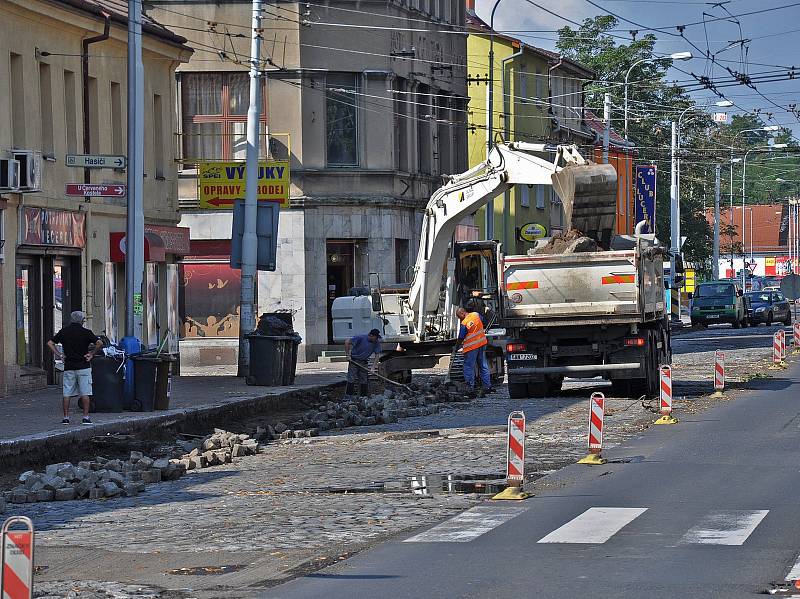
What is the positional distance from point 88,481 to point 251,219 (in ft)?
50.1

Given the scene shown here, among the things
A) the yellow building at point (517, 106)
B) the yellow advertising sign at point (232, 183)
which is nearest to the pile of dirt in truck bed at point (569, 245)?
the yellow advertising sign at point (232, 183)

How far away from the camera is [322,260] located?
41438 mm

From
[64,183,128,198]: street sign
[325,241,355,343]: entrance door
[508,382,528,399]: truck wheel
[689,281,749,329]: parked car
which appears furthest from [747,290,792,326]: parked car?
[64,183,128,198]: street sign

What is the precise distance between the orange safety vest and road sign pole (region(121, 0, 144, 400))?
6825 mm

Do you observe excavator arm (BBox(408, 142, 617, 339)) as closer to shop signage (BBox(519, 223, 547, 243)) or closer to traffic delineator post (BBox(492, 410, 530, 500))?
traffic delineator post (BBox(492, 410, 530, 500))

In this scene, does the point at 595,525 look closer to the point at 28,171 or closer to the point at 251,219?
the point at 28,171

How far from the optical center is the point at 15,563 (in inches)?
280

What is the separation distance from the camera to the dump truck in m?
25.8

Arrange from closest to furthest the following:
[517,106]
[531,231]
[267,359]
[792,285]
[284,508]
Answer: [284,508], [267,359], [531,231], [792,285], [517,106]

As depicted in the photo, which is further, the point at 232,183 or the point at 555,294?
the point at 232,183

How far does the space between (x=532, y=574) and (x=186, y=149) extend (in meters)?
32.4

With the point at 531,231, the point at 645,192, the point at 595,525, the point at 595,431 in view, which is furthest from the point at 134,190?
the point at 645,192

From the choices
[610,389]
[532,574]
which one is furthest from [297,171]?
[532,574]

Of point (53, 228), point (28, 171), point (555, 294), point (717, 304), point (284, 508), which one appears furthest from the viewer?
point (717, 304)
